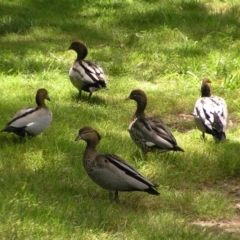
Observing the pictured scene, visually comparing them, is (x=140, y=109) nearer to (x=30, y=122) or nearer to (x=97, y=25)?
(x=30, y=122)

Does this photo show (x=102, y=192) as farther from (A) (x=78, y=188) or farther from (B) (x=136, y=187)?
(B) (x=136, y=187)

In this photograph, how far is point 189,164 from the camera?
25.4 feet

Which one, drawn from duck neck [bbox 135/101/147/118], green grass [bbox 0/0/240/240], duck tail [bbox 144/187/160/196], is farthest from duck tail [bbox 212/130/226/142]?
duck tail [bbox 144/187/160/196]

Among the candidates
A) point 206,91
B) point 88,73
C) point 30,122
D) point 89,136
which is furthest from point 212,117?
point 88,73

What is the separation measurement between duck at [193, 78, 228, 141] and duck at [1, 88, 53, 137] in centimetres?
167

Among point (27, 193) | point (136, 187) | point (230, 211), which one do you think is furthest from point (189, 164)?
point (27, 193)

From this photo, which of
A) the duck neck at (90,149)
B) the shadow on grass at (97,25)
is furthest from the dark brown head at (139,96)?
the shadow on grass at (97,25)

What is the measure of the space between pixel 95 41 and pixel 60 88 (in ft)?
8.13

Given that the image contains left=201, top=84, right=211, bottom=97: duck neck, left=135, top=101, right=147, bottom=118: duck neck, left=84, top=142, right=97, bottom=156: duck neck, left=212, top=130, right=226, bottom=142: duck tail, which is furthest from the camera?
left=201, top=84, right=211, bottom=97: duck neck

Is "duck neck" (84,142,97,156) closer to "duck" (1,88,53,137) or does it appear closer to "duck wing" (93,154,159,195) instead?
"duck wing" (93,154,159,195)

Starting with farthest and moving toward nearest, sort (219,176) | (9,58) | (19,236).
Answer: (9,58) < (219,176) < (19,236)

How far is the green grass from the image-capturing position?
610 cm

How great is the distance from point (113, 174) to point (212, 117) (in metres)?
2.07

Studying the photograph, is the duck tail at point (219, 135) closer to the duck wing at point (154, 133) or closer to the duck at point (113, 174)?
the duck wing at point (154, 133)
